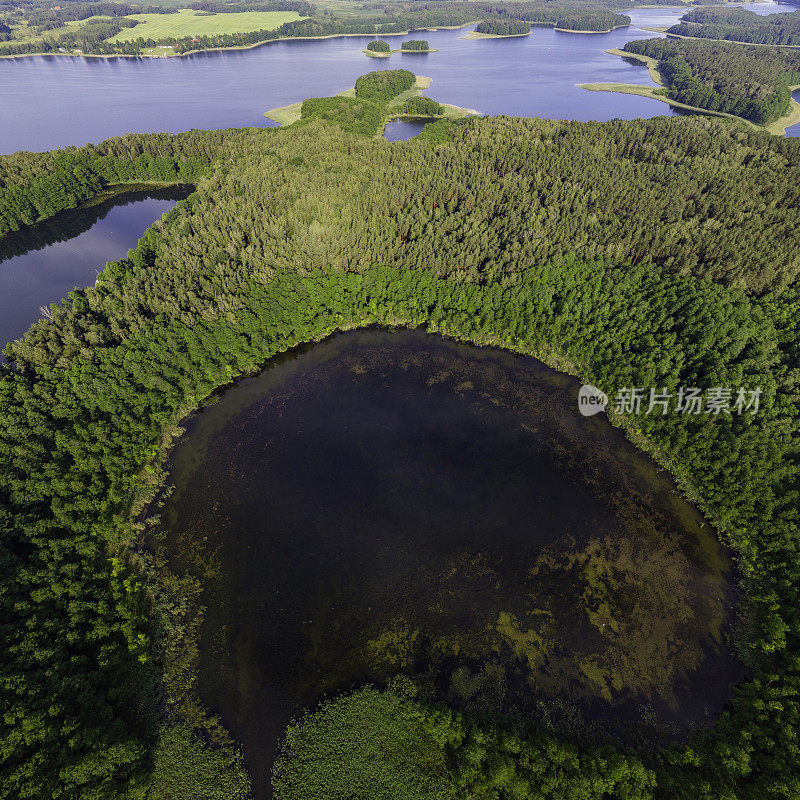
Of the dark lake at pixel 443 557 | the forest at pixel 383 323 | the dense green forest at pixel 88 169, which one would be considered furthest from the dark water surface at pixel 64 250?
the dark lake at pixel 443 557

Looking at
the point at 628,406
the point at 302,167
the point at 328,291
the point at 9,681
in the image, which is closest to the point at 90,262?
the point at 302,167

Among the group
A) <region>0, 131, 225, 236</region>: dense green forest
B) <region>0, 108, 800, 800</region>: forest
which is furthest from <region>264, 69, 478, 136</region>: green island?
<region>0, 131, 225, 236</region>: dense green forest

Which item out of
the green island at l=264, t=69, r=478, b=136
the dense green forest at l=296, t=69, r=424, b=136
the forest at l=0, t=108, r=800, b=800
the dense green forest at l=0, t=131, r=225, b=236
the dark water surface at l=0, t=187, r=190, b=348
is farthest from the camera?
the green island at l=264, t=69, r=478, b=136

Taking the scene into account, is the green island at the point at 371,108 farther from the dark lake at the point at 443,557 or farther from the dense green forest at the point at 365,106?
the dark lake at the point at 443,557

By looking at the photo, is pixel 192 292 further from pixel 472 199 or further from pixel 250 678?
pixel 472 199

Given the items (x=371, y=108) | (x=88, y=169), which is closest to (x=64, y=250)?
(x=88, y=169)

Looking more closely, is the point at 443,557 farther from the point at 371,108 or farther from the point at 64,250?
the point at 371,108

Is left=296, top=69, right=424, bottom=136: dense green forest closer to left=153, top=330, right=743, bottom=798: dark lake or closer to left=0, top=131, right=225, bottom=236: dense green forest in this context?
left=0, top=131, right=225, bottom=236: dense green forest
